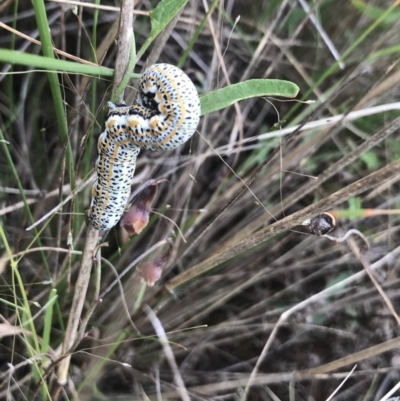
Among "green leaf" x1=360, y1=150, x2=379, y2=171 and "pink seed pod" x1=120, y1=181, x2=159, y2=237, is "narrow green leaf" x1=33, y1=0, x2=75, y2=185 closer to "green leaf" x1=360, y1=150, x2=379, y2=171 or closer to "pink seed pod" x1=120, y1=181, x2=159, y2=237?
"pink seed pod" x1=120, y1=181, x2=159, y2=237

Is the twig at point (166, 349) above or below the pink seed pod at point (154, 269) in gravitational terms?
below

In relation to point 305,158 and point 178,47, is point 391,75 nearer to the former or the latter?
point 305,158

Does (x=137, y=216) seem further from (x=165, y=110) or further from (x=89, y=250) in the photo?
(x=165, y=110)

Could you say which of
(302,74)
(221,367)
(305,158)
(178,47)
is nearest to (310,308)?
(221,367)

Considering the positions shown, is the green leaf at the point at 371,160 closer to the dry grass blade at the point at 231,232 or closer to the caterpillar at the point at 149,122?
the dry grass blade at the point at 231,232

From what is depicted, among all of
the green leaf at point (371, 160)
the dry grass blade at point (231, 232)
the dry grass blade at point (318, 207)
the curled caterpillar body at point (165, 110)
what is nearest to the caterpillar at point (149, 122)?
the curled caterpillar body at point (165, 110)

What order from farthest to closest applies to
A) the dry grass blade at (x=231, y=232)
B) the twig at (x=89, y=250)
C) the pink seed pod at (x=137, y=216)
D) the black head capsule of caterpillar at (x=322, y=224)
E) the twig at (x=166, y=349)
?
the dry grass blade at (x=231, y=232)
the twig at (x=166, y=349)
the pink seed pod at (x=137, y=216)
the black head capsule of caterpillar at (x=322, y=224)
the twig at (x=89, y=250)

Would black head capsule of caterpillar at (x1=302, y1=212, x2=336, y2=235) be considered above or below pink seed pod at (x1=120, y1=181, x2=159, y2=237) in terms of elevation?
above

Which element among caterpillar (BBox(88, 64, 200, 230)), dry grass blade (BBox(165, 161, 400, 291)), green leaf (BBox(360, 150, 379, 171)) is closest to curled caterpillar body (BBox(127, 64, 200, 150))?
caterpillar (BBox(88, 64, 200, 230))
